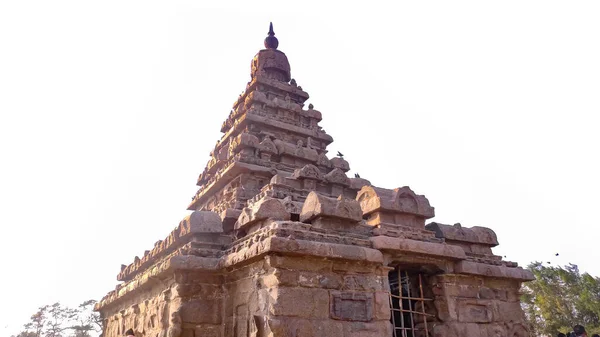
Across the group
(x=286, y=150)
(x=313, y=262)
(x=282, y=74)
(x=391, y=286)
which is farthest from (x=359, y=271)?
(x=282, y=74)

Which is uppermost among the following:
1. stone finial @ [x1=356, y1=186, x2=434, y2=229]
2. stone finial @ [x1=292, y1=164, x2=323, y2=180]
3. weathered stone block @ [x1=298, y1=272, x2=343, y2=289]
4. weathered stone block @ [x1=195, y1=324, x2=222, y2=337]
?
stone finial @ [x1=292, y1=164, x2=323, y2=180]

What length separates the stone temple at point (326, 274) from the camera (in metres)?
5.30

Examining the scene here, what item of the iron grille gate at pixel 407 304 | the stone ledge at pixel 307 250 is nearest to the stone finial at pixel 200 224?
the stone ledge at pixel 307 250

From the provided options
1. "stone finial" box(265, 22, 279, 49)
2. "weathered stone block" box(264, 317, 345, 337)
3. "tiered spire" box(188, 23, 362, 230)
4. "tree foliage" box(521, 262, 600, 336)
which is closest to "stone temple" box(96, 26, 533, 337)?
"weathered stone block" box(264, 317, 345, 337)

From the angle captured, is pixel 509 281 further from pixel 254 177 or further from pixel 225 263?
pixel 254 177

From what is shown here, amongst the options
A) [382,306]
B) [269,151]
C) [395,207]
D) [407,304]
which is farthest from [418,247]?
[269,151]

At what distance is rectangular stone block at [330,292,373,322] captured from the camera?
5.38 meters

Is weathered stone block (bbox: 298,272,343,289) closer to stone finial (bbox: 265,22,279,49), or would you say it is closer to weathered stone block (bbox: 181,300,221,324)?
weathered stone block (bbox: 181,300,221,324)

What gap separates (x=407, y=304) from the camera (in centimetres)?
654

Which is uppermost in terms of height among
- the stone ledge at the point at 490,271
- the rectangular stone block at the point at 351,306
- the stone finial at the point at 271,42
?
the stone finial at the point at 271,42

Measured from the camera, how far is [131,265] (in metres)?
9.68

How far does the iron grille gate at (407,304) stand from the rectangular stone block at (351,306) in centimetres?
70

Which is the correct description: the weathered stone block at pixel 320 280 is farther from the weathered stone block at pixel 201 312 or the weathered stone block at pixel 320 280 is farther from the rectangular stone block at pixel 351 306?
the weathered stone block at pixel 201 312

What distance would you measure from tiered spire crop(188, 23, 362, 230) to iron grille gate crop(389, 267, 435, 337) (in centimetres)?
260
